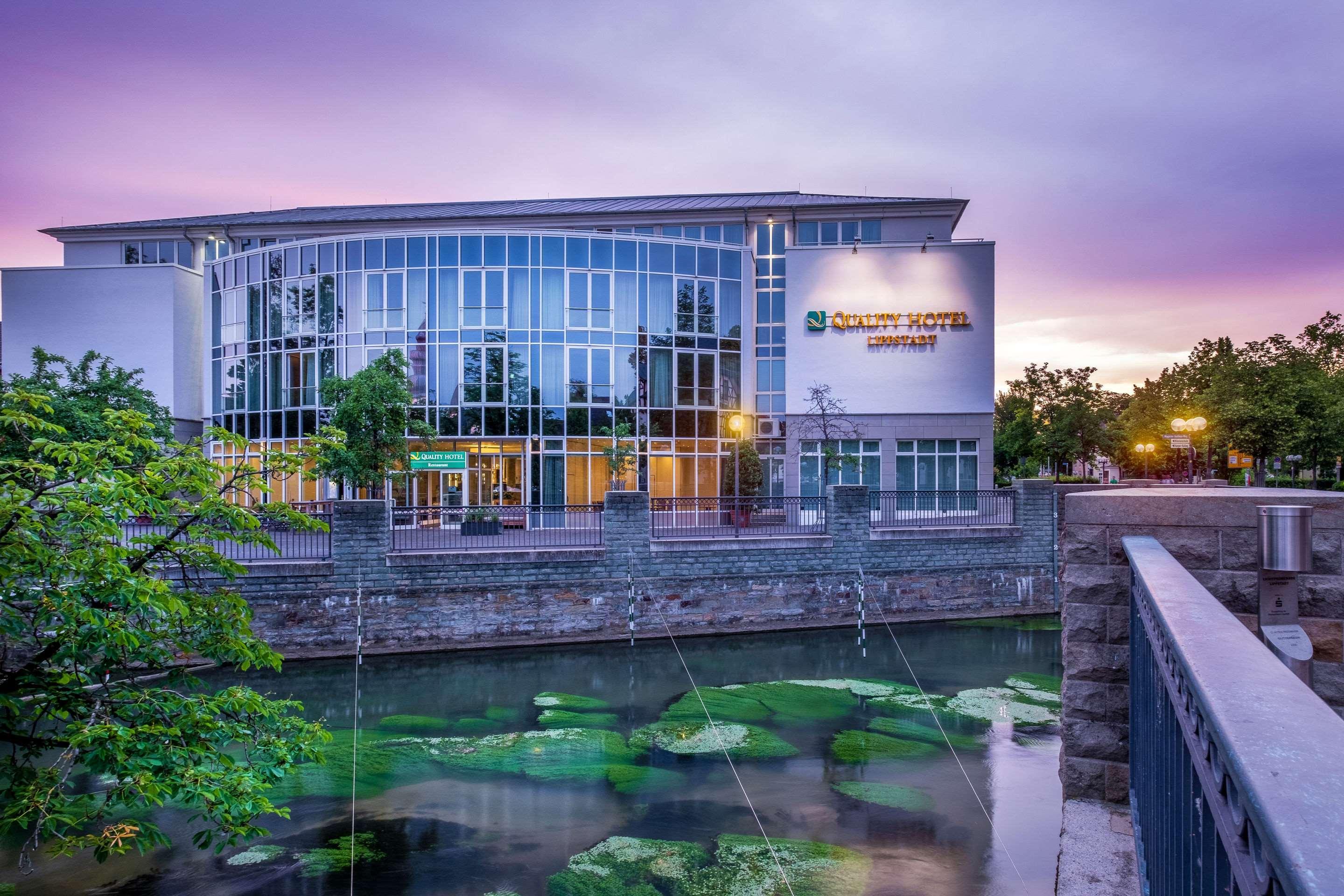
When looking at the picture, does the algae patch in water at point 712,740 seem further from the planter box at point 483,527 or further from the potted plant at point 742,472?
the potted plant at point 742,472

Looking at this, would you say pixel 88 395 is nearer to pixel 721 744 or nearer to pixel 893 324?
pixel 721 744

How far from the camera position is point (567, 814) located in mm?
10992

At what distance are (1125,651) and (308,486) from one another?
32664 mm

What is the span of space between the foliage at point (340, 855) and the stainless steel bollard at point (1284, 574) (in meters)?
9.48

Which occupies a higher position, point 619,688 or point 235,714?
point 235,714

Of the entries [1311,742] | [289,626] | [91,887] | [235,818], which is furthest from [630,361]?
[1311,742]

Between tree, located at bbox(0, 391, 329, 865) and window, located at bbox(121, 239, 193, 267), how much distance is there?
42.5 m

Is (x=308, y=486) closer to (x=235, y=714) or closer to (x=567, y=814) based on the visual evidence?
(x=567, y=814)

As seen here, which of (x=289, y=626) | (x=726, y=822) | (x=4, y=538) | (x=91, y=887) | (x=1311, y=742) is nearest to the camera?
(x=1311, y=742)

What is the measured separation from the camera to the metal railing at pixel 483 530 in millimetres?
21375

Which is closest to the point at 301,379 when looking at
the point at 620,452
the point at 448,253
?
the point at 448,253

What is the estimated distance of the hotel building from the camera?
1251 inches

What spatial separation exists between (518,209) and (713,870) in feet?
138

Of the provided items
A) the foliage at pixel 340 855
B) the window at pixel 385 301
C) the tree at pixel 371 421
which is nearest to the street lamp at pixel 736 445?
the tree at pixel 371 421
